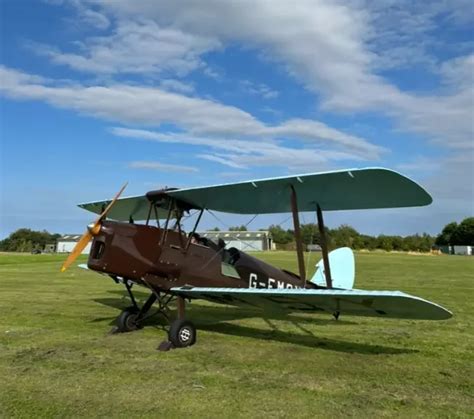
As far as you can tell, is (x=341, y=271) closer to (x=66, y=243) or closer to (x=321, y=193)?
(x=321, y=193)

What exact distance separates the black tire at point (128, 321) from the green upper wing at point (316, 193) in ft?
7.07

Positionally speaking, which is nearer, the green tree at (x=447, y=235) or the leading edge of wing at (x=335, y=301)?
the leading edge of wing at (x=335, y=301)

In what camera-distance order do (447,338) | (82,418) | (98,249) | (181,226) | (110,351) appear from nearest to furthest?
(82,418), (110,351), (98,249), (447,338), (181,226)

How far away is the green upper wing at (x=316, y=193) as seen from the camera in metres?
6.65

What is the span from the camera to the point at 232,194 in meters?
7.91

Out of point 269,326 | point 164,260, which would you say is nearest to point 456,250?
point 269,326

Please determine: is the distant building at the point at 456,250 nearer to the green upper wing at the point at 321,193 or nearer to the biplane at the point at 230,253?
the green upper wing at the point at 321,193

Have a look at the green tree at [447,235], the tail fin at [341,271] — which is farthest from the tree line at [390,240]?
the tail fin at [341,271]

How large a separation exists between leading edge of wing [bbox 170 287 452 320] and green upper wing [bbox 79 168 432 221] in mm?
1631

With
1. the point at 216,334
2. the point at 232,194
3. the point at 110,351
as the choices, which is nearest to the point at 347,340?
the point at 216,334

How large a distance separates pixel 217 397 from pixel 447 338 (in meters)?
4.66

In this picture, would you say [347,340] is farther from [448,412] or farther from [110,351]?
[110,351]

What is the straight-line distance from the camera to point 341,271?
10523 mm

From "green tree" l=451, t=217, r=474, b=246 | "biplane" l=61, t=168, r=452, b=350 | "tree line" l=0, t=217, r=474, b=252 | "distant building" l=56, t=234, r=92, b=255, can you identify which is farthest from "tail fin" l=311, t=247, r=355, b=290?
"green tree" l=451, t=217, r=474, b=246
